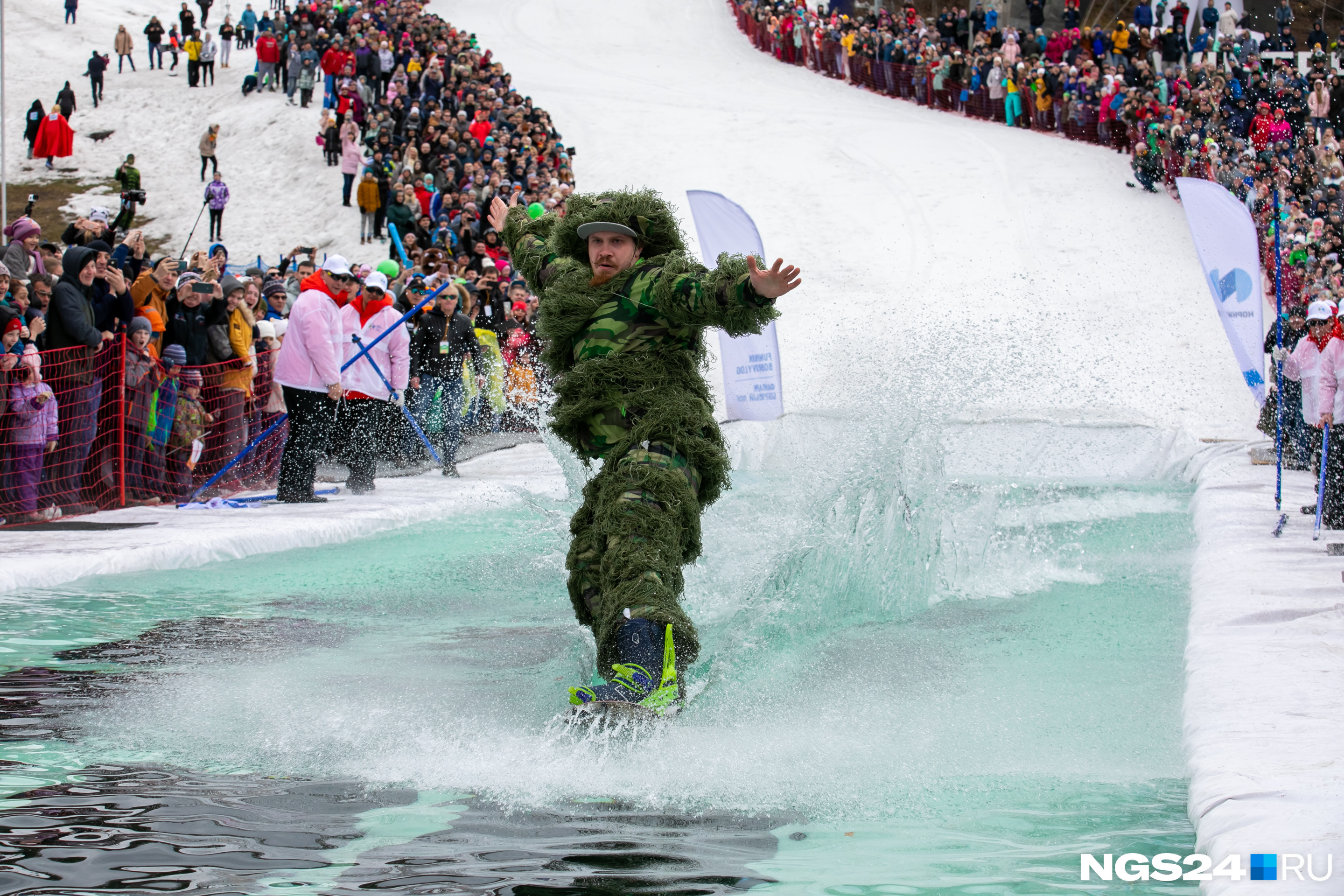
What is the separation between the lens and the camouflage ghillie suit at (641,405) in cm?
481

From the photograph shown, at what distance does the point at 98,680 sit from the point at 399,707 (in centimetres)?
118

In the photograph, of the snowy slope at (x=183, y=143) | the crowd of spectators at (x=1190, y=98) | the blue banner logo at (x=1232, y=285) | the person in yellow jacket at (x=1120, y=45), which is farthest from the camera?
the person in yellow jacket at (x=1120, y=45)

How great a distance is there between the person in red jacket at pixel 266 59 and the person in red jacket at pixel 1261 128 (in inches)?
824

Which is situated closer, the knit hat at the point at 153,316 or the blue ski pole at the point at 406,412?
the knit hat at the point at 153,316

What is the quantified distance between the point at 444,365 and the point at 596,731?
9323 millimetres

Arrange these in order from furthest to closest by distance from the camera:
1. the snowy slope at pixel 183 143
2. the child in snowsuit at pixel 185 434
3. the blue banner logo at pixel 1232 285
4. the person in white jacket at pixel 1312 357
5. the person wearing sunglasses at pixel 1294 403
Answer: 1. the snowy slope at pixel 183 143
2. the person wearing sunglasses at pixel 1294 403
3. the blue banner logo at pixel 1232 285
4. the person in white jacket at pixel 1312 357
5. the child in snowsuit at pixel 185 434

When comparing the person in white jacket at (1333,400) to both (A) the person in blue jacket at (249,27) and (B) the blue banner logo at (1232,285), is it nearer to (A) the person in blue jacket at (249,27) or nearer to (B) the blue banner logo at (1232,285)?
(B) the blue banner logo at (1232,285)

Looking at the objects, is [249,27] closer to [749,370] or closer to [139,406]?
[749,370]

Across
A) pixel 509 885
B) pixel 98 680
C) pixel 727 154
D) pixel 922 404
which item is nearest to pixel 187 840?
pixel 509 885

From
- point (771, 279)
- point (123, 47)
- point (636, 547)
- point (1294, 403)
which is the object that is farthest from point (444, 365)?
point (123, 47)

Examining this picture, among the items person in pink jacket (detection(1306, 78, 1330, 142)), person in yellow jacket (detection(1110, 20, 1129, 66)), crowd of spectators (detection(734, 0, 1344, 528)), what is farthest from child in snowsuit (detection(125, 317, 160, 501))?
person in yellow jacket (detection(1110, 20, 1129, 66))

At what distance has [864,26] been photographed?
36094mm

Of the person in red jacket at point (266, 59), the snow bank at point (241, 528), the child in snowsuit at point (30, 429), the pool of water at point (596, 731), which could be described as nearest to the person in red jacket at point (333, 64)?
the person in red jacket at point (266, 59)

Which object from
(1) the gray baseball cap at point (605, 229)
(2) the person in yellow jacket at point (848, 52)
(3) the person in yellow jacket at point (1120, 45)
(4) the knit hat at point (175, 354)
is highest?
(2) the person in yellow jacket at point (848, 52)
